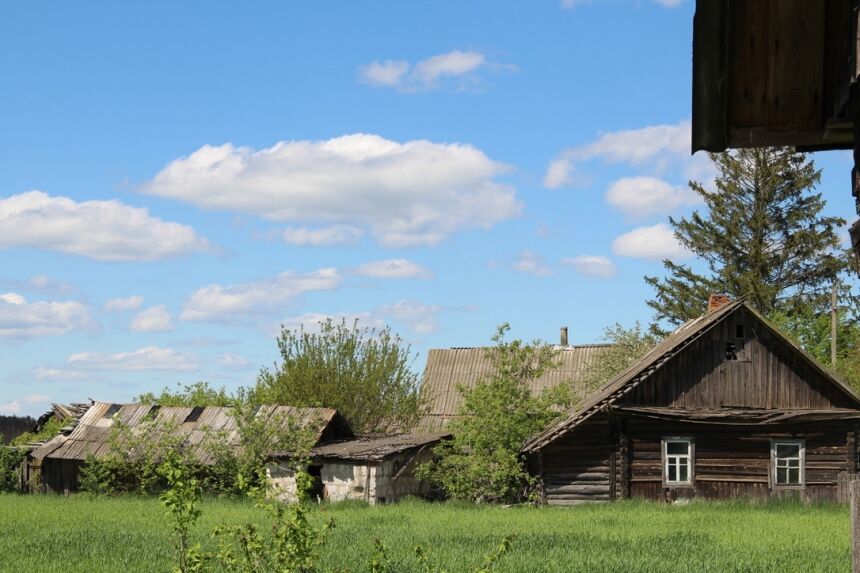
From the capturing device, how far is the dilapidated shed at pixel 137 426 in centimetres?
3656

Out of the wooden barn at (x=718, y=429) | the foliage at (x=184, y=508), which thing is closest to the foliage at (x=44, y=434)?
the wooden barn at (x=718, y=429)

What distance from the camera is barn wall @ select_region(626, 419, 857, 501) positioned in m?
31.6

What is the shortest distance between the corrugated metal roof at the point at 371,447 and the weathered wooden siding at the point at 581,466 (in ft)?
14.3

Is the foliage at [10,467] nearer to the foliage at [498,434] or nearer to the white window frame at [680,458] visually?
the foliage at [498,434]

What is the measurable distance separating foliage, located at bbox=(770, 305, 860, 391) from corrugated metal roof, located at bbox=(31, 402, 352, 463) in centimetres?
2062

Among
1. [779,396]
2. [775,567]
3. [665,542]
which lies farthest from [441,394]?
[775,567]

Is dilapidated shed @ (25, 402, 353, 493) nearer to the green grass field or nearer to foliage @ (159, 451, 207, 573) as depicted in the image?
the green grass field

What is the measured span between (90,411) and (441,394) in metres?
16.4

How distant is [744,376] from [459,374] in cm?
2183

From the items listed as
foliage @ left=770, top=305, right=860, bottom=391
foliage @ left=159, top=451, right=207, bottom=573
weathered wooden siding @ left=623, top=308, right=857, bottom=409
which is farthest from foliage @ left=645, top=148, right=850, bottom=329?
foliage @ left=159, top=451, right=207, bottom=573

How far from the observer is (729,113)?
613 centimetres

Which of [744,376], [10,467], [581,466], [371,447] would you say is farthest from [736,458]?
[10,467]

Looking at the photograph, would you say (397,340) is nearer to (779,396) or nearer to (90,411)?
(90,411)

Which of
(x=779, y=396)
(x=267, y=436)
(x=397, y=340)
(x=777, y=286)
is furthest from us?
(x=777, y=286)
